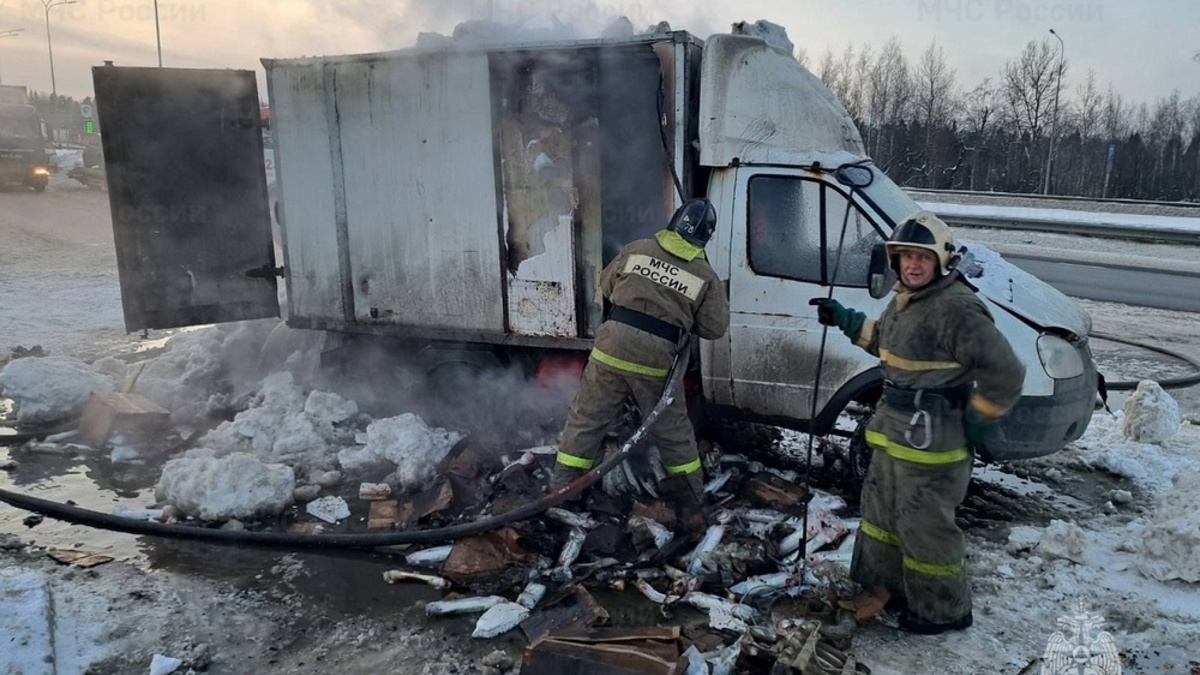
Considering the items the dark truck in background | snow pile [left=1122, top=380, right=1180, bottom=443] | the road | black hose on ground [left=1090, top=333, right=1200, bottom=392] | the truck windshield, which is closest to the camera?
the truck windshield

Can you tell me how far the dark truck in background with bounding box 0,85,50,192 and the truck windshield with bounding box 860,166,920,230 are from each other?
28979 millimetres

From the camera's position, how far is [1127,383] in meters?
7.82

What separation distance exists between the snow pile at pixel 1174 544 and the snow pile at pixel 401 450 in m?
4.48

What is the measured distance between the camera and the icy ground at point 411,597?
3.76 meters

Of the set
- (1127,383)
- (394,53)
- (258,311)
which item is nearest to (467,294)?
(394,53)

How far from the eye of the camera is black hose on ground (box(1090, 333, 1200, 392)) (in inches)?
304

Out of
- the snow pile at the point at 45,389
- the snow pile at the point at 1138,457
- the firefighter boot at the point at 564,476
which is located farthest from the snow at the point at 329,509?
the snow pile at the point at 1138,457

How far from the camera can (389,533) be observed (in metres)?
4.68

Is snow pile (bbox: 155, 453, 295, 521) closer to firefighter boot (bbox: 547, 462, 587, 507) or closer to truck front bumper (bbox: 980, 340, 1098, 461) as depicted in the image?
firefighter boot (bbox: 547, 462, 587, 507)

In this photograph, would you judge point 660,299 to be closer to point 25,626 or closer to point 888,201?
point 888,201

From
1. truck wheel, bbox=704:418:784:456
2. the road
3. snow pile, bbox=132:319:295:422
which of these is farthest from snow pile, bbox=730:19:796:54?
the road

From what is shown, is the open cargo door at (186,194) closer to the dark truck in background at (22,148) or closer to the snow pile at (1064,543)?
the snow pile at (1064,543)

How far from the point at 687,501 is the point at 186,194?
5291mm

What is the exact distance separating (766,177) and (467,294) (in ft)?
8.05
